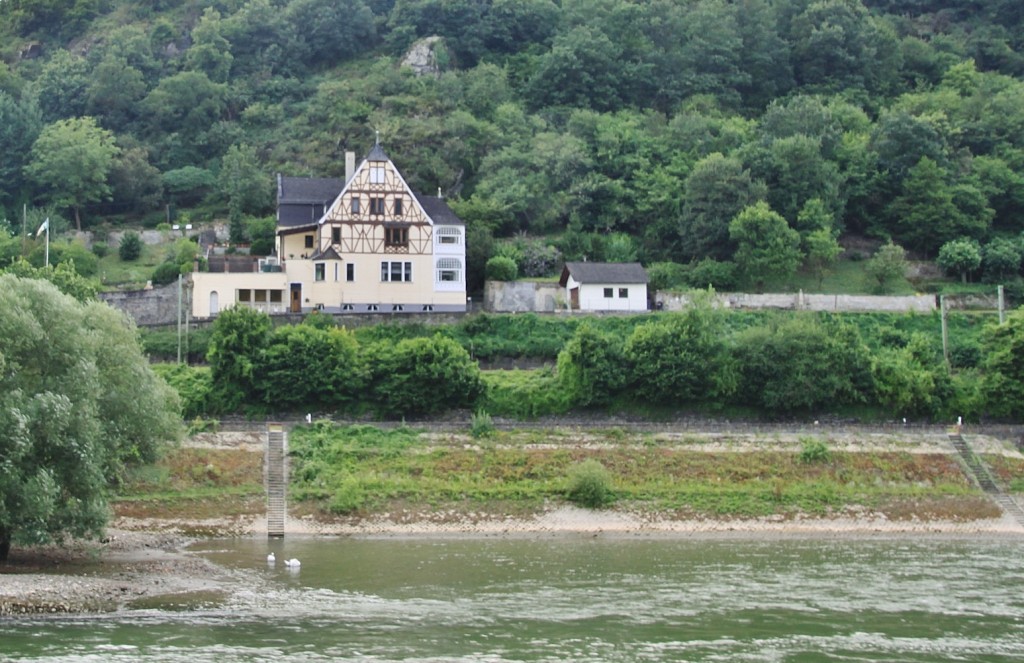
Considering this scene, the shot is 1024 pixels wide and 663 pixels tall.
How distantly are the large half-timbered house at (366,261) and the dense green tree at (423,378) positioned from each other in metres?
11.9

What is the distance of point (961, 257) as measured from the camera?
82.1m

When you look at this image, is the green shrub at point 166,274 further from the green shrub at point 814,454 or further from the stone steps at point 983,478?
the stone steps at point 983,478

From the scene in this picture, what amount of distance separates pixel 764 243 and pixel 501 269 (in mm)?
14352

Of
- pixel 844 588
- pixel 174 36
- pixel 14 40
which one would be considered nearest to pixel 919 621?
pixel 844 588

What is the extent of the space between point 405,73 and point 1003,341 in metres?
52.1

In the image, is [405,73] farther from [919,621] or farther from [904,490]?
[919,621]

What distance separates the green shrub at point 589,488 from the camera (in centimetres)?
5466

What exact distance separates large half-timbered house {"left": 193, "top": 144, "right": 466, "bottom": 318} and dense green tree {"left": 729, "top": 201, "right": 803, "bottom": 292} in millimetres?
15149

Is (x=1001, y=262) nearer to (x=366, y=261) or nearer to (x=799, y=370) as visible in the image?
(x=799, y=370)

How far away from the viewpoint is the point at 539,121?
314ft

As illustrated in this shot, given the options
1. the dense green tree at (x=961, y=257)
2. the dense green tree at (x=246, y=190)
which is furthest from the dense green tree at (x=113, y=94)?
the dense green tree at (x=961, y=257)

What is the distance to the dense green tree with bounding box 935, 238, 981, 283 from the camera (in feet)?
269

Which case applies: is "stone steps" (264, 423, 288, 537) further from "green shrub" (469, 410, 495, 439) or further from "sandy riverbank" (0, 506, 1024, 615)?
"green shrub" (469, 410, 495, 439)

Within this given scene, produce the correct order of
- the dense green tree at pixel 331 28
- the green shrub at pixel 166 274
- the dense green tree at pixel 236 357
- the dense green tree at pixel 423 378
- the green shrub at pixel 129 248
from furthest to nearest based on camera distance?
the dense green tree at pixel 331 28
the green shrub at pixel 129 248
the green shrub at pixel 166 274
the dense green tree at pixel 423 378
the dense green tree at pixel 236 357
